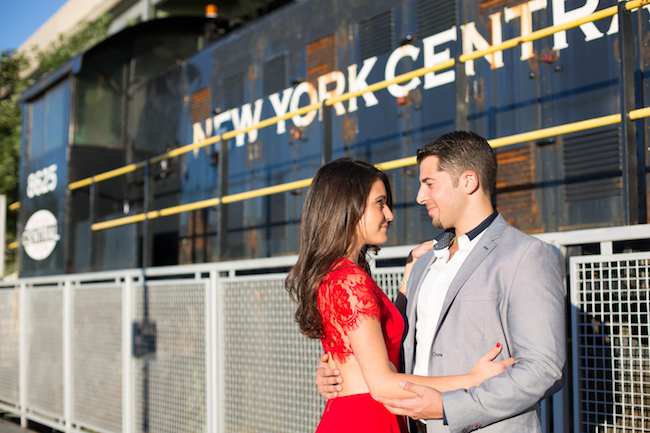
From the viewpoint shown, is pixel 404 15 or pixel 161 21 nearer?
pixel 404 15

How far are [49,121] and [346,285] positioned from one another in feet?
20.4

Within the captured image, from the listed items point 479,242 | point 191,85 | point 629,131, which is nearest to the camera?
point 479,242

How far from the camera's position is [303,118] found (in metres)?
5.06

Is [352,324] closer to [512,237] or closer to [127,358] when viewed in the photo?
[512,237]

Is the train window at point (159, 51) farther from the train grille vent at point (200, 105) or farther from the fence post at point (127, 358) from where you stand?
the fence post at point (127, 358)

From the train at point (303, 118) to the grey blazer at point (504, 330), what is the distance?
85cm

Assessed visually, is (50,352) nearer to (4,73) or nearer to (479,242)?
(479,242)

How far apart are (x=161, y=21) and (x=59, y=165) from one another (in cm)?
196

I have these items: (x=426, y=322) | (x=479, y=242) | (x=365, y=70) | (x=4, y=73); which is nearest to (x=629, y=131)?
(x=479, y=242)

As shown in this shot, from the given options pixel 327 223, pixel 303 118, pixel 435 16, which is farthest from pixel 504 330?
pixel 303 118

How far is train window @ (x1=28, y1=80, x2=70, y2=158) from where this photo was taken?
21.5 feet

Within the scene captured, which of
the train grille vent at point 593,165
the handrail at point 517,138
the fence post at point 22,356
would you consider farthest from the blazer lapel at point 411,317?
the fence post at point 22,356

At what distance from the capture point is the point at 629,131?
224 centimetres

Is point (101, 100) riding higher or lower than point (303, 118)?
higher
